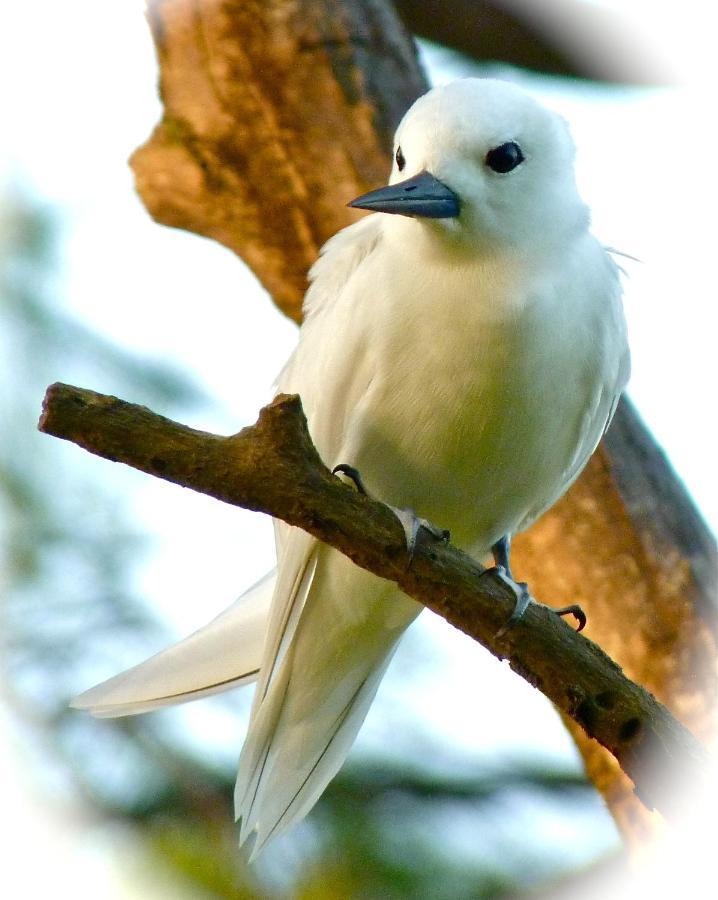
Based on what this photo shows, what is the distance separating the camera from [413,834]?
334 cm

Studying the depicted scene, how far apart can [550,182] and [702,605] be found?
1.53 meters

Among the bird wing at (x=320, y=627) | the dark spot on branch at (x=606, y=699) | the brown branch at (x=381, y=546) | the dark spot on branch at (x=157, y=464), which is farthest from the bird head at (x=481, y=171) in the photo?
the dark spot on branch at (x=606, y=699)

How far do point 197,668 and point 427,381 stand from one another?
93 centimetres

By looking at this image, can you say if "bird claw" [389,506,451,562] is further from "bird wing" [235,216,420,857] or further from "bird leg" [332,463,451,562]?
"bird wing" [235,216,420,857]

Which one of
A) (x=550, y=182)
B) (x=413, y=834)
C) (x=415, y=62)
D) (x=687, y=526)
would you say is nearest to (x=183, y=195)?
(x=415, y=62)

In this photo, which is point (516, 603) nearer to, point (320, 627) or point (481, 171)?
point (320, 627)

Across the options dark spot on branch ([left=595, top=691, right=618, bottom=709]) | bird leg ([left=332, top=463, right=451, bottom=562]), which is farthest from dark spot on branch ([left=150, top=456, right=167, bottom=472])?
dark spot on branch ([left=595, top=691, right=618, bottom=709])

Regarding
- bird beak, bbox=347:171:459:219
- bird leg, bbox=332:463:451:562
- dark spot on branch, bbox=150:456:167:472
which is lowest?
bird leg, bbox=332:463:451:562

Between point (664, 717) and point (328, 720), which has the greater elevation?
point (664, 717)

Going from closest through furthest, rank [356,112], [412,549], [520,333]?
[412,549], [520,333], [356,112]

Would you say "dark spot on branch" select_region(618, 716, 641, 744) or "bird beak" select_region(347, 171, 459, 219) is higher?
"bird beak" select_region(347, 171, 459, 219)

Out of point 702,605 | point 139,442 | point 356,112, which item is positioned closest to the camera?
point 139,442

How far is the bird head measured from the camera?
297 centimetres

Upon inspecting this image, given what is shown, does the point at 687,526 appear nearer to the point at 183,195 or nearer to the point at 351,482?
the point at 351,482
